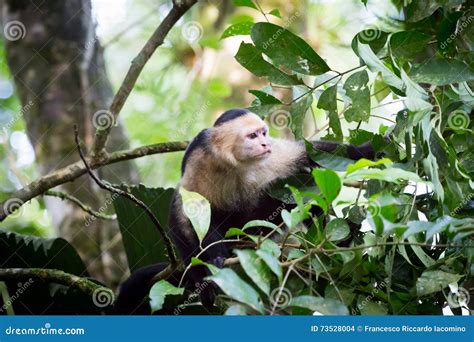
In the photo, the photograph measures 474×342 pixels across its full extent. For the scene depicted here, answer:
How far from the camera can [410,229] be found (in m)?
1.45

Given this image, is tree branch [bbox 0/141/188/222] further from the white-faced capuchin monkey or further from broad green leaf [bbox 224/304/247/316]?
broad green leaf [bbox 224/304/247/316]

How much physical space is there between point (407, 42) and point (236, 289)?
1.03 meters

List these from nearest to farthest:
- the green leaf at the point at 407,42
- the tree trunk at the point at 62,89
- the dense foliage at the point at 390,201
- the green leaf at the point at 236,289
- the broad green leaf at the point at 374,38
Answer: the green leaf at the point at 236,289
the dense foliage at the point at 390,201
the green leaf at the point at 407,42
the broad green leaf at the point at 374,38
the tree trunk at the point at 62,89

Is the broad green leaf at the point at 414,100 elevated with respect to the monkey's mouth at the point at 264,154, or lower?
elevated

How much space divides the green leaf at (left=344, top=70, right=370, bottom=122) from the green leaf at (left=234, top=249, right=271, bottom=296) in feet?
2.59

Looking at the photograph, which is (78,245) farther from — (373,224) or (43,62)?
(373,224)

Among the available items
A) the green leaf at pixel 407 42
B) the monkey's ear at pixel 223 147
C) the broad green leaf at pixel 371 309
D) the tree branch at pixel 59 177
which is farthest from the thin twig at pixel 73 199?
the green leaf at pixel 407 42

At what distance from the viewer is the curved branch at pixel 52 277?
2.25m

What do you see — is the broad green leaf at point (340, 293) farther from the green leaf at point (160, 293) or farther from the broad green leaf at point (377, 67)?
A: the broad green leaf at point (377, 67)

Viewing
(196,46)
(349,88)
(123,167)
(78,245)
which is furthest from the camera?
(196,46)

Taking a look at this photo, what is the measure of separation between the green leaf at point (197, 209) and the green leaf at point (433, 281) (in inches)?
23.9

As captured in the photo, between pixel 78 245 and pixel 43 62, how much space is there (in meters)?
1.08

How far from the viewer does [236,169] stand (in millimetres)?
2723
